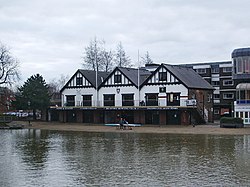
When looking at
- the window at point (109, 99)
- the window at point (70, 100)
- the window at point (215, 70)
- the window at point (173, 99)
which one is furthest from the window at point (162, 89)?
the window at point (215, 70)

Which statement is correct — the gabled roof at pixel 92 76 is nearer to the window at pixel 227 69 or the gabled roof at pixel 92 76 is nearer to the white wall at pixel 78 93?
the white wall at pixel 78 93

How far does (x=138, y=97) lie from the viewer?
53.4 meters

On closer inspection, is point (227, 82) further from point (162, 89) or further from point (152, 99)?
point (152, 99)

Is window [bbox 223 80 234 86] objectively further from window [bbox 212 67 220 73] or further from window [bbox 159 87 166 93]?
window [bbox 159 87 166 93]

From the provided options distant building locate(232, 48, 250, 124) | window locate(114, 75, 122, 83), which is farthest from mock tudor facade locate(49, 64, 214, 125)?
distant building locate(232, 48, 250, 124)

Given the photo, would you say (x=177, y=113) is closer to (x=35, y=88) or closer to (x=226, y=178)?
(x=35, y=88)

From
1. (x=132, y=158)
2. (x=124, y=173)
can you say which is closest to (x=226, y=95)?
(x=132, y=158)

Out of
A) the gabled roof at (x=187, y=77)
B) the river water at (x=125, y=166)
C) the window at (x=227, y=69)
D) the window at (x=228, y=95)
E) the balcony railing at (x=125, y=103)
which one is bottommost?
the river water at (x=125, y=166)

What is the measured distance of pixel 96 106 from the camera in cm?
5606

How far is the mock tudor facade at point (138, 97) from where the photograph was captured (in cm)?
5044

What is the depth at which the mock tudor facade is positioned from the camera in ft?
165

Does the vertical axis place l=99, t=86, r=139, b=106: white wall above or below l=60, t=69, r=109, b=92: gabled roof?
below

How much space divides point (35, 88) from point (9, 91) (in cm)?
868

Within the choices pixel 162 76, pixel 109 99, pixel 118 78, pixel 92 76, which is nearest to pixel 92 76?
pixel 92 76
